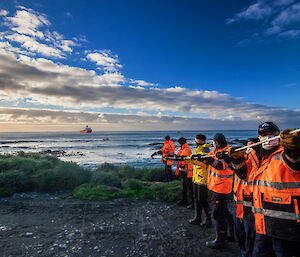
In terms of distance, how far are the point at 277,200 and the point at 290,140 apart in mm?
784

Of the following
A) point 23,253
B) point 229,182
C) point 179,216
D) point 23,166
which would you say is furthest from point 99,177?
point 229,182

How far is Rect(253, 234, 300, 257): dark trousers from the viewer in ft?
7.11

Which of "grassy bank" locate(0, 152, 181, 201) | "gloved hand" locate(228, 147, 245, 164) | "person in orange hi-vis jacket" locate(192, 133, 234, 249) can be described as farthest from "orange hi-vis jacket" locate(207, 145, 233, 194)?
"grassy bank" locate(0, 152, 181, 201)

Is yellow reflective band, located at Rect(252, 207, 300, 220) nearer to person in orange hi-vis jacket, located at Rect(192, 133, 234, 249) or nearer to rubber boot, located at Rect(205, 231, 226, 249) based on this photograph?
person in orange hi-vis jacket, located at Rect(192, 133, 234, 249)

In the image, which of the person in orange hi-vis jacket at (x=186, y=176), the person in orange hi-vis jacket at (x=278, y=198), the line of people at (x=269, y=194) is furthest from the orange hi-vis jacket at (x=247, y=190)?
the person in orange hi-vis jacket at (x=186, y=176)

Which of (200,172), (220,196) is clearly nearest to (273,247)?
(220,196)

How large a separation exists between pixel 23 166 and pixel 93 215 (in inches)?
237

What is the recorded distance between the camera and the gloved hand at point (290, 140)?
189cm

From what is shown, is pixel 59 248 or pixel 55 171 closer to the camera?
pixel 59 248

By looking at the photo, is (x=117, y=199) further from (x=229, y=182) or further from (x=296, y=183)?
(x=296, y=183)

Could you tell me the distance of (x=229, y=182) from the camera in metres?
4.06

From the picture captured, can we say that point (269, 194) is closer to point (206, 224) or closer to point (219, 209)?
point (219, 209)

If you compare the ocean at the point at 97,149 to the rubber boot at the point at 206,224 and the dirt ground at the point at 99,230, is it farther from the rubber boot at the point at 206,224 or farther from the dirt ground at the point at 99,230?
the rubber boot at the point at 206,224

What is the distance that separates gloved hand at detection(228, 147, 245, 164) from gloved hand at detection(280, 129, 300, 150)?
767mm
